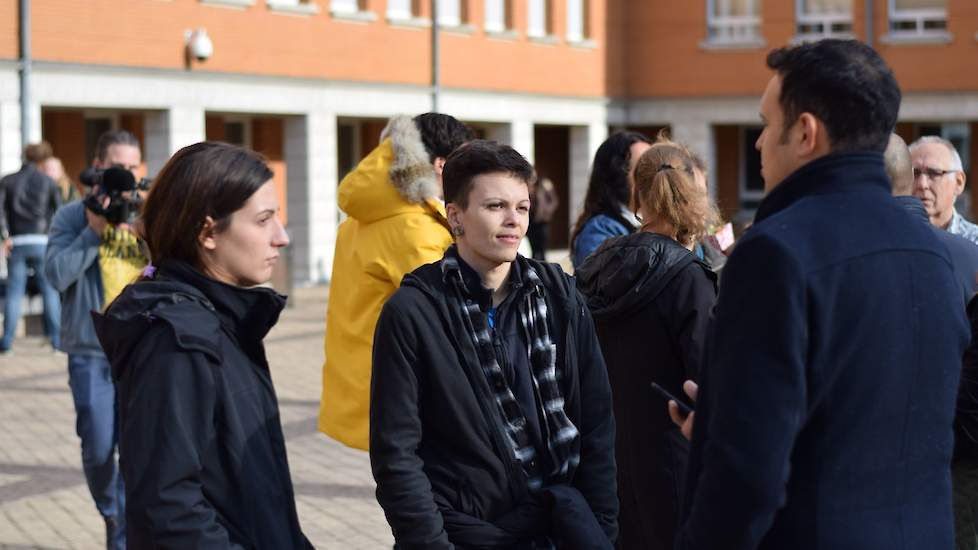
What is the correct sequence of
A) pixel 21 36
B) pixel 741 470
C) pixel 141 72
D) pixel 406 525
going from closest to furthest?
pixel 741 470 → pixel 406 525 → pixel 21 36 → pixel 141 72

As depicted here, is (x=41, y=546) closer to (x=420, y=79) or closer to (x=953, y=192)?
(x=953, y=192)

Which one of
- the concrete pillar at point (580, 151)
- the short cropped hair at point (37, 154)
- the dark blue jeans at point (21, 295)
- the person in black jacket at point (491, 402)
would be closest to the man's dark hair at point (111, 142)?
the person in black jacket at point (491, 402)

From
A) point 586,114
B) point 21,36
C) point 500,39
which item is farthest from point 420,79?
point 21,36

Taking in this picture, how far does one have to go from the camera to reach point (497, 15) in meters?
32.8

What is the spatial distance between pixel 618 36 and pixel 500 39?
6006mm

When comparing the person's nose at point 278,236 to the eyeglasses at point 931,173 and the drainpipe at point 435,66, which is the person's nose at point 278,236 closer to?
the eyeglasses at point 931,173

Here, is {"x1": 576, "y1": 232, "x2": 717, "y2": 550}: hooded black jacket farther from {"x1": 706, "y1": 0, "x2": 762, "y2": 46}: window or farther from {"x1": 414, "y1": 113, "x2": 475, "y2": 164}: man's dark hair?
{"x1": 706, "y1": 0, "x2": 762, "y2": 46}: window

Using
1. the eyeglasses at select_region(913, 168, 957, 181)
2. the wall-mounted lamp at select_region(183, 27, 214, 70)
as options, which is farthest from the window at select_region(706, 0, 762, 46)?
the eyeglasses at select_region(913, 168, 957, 181)

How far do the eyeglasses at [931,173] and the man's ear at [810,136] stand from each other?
3682mm

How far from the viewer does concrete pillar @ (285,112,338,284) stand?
27.1 m

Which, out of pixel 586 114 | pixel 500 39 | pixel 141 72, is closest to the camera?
pixel 141 72

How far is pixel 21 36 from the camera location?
21.7 m

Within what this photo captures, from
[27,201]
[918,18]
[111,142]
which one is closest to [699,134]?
[918,18]

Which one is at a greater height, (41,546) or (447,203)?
(447,203)
